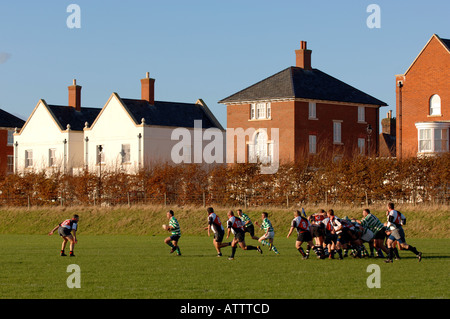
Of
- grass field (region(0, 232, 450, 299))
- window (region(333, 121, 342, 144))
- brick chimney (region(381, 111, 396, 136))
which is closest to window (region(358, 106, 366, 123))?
window (region(333, 121, 342, 144))

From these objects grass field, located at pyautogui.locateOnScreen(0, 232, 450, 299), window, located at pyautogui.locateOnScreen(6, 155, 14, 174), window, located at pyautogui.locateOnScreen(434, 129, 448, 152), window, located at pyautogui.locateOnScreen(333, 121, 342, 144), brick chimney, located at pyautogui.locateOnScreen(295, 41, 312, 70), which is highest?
brick chimney, located at pyautogui.locateOnScreen(295, 41, 312, 70)

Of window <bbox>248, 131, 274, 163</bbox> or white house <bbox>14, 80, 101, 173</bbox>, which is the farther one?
white house <bbox>14, 80, 101, 173</bbox>

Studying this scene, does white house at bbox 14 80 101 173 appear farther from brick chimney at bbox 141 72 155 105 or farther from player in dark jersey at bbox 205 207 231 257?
player in dark jersey at bbox 205 207 231 257

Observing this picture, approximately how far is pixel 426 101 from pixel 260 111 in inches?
544

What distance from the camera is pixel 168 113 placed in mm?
72312

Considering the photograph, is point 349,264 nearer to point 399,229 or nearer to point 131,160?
point 399,229

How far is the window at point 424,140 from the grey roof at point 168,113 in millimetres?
22555

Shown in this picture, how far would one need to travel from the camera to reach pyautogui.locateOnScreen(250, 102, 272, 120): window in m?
66.2

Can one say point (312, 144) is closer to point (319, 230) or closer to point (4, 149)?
point (319, 230)

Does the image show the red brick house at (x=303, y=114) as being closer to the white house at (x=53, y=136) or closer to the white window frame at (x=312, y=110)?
the white window frame at (x=312, y=110)

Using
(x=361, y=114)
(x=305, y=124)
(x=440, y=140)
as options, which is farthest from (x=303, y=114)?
(x=440, y=140)

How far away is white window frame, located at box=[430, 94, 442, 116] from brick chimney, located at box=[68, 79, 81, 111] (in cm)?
3440

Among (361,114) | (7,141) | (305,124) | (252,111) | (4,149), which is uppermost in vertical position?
→ (252,111)
